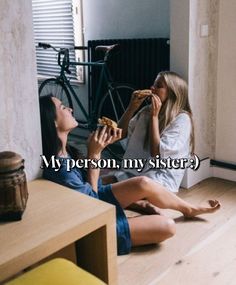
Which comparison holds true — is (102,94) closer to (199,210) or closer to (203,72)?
(203,72)

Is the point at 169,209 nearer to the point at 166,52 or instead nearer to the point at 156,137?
the point at 156,137

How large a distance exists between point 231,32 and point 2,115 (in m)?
1.89

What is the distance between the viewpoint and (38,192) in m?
1.48

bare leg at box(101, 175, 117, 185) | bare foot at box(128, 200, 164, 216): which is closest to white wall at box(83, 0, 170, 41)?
bare leg at box(101, 175, 117, 185)

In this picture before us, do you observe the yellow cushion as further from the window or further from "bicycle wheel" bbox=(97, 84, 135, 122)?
the window

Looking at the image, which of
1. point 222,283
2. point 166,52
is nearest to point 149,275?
point 222,283

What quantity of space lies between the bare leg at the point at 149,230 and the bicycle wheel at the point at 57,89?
7.54 feet

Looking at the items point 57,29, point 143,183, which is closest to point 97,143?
point 143,183

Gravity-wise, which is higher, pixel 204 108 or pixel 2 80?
pixel 2 80

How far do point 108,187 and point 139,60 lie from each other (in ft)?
6.12

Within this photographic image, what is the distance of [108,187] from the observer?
6.75 ft

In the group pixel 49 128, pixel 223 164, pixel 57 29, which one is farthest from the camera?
pixel 57 29

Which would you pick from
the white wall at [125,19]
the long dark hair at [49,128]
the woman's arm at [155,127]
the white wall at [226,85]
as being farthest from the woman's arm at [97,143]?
the white wall at [125,19]

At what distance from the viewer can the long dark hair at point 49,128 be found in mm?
1729
